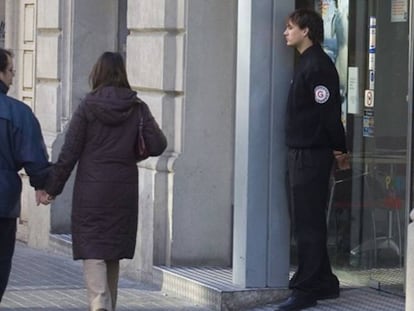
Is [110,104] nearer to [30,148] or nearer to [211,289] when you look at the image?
[30,148]

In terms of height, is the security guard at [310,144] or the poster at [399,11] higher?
the poster at [399,11]

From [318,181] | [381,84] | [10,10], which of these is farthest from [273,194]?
[10,10]

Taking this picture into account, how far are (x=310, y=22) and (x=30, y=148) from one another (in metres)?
2.17

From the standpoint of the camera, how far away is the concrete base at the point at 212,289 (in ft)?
30.3

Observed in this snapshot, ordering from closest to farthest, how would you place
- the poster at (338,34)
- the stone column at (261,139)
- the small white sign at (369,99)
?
the stone column at (261,139) → the small white sign at (369,99) → the poster at (338,34)

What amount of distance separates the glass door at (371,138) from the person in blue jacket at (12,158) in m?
2.73

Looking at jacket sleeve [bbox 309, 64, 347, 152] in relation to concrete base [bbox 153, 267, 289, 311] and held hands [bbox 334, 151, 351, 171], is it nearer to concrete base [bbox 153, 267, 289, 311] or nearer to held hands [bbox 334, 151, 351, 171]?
held hands [bbox 334, 151, 351, 171]

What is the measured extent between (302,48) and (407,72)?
0.84m

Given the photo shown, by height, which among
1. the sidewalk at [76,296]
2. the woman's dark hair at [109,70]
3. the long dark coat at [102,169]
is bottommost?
the sidewalk at [76,296]

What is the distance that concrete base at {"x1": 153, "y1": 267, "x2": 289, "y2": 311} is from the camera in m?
9.25

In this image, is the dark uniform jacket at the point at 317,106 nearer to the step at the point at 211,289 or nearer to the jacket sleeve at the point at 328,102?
the jacket sleeve at the point at 328,102

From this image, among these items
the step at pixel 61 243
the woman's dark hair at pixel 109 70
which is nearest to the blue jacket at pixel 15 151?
the woman's dark hair at pixel 109 70

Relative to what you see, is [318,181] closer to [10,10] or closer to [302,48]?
[302,48]

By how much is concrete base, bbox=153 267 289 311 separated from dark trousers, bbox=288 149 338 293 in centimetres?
37
